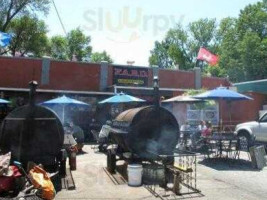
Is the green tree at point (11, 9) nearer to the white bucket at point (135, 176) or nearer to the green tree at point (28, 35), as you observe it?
the green tree at point (28, 35)

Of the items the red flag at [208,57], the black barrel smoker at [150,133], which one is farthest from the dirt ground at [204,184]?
the red flag at [208,57]

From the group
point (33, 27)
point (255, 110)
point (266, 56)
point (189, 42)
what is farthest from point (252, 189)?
point (189, 42)

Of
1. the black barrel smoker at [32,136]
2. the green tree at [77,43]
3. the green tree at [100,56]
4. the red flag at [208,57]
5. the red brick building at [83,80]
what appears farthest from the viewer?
the green tree at [100,56]

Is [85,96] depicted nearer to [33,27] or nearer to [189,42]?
[33,27]

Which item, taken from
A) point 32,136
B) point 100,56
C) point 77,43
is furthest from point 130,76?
point 100,56

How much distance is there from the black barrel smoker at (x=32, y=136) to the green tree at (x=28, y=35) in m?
30.4

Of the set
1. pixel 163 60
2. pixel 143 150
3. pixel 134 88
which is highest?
pixel 163 60

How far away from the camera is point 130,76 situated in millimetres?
24953

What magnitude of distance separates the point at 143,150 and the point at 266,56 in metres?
35.9

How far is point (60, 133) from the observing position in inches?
345

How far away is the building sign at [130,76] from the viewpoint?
2452 centimetres

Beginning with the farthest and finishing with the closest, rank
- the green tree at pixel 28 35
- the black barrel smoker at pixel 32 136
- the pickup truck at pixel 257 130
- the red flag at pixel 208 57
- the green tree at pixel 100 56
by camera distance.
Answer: the green tree at pixel 100 56
the green tree at pixel 28 35
the red flag at pixel 208 57
the pickup truck at pixel 257 130
the black barrel smoker at pixel 32 136

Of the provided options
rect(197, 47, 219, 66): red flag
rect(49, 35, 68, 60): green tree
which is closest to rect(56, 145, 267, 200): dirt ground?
rect(197, 47, 219, 66): red flag

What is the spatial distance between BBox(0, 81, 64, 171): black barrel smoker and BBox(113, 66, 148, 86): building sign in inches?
627
